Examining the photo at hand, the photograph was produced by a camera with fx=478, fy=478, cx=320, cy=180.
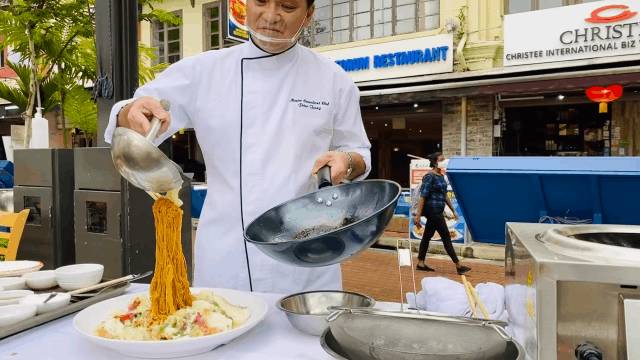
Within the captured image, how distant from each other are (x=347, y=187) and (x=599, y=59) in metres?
7.94

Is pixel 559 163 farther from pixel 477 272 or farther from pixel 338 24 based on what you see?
pixel 338 24

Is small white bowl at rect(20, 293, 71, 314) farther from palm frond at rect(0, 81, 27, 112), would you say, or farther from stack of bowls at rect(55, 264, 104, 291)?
palm frond at rect(0, 81, 27, 112)

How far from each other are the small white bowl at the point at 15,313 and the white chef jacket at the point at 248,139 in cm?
59

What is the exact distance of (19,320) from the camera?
114 centimetres

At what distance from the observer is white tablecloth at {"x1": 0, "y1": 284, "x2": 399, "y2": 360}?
3.30 feet

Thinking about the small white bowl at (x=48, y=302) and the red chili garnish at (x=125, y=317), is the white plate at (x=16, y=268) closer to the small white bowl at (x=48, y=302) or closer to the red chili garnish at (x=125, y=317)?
the small white bowl at (x=48, y=302)

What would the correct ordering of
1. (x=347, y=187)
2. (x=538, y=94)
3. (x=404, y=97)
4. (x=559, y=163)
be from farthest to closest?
1. (x=404, y=97)
2. (x=538, y=94)
3. (x=559, y=163)
4. (x=347, y=187)

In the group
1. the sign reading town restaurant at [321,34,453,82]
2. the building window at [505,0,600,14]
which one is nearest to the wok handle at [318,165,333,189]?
the sign reading town restaurant at [321,34,453,82]


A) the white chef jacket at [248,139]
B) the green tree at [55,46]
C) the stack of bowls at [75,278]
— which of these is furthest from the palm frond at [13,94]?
the stack of bowls at [75,278]

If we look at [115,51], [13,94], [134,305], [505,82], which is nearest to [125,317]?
[134,305]

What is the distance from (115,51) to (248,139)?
2.47 metres

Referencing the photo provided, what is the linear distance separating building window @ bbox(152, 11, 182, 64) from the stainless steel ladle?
39.9 ft

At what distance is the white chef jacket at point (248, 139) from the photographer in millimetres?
1606

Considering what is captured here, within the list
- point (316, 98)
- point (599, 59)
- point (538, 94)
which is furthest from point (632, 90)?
point (316, 98)
